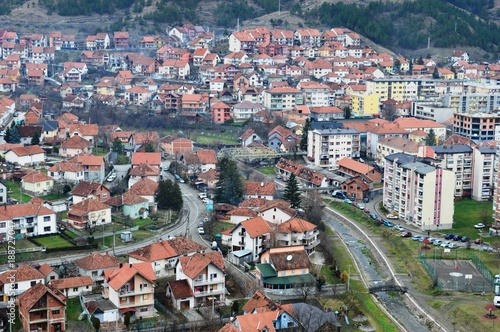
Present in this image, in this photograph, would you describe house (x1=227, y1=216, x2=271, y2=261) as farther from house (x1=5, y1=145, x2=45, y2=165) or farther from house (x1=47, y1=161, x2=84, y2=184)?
house (x1=5, y1=145, x2=45, y2=165)

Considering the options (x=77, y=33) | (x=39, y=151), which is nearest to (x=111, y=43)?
(x=77, y=33)

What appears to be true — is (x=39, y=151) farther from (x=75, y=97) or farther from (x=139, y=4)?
(x=139, y=4)

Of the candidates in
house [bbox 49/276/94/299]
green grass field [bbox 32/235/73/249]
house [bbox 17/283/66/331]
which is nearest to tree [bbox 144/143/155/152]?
green grass field [bbox 32/235/73/249]

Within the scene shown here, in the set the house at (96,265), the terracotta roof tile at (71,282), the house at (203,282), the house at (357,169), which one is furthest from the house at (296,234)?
the house at (357,169)

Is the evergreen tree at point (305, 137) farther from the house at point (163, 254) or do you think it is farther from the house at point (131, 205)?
the house at point (163, 254)

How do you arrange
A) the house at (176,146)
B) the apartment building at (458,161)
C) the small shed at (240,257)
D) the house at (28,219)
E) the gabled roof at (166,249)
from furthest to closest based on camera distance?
the house at (176,146) → the apartment building at (458,161) → the house at (28,219) → the small shed at (240,257) → the gabled roof at (166,249)

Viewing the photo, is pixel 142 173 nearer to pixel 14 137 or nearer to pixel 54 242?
pixel 54 242

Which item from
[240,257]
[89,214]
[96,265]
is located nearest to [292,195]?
[240,257]
